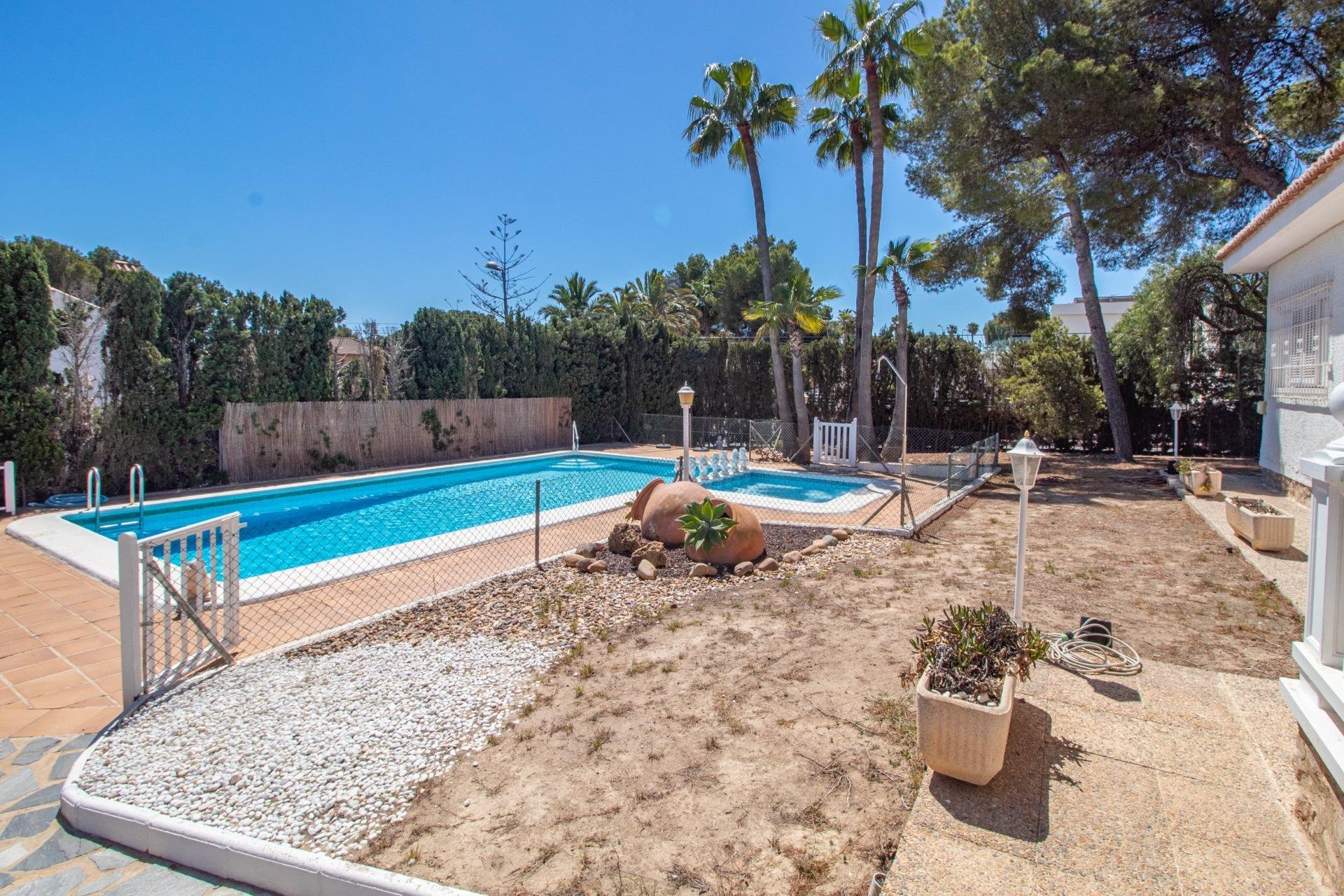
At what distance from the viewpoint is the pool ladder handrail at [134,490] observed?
8.71m

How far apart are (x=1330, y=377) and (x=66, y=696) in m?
13.3

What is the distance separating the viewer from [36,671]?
421cm

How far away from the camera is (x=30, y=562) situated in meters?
6.58

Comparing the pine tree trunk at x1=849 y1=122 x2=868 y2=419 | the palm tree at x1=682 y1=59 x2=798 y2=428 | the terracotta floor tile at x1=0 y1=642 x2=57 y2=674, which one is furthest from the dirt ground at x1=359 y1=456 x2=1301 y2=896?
the palm tree at x1=682 y1=59 x2=798 y2=428

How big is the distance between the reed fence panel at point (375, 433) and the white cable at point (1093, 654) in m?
13.7

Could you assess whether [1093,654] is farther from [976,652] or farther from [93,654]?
[93,654]

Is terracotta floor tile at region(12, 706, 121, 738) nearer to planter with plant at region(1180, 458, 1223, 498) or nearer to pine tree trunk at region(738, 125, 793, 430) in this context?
planter with plant at region(1180, 458, 1223, 498)

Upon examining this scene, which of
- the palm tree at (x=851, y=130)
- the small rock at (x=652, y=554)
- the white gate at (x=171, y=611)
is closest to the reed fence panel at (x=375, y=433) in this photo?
the white gate at (x=171, y=611)

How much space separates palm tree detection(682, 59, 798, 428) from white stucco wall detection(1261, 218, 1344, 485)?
905cm

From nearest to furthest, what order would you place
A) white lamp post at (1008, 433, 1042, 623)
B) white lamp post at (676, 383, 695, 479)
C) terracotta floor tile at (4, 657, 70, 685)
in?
1. terracotta floor tile at (4, 657, 70, 685)
2. white lamp post at (1008, 433, 1042, 623)
3. white lamp post at (676, 383, 695, 479)

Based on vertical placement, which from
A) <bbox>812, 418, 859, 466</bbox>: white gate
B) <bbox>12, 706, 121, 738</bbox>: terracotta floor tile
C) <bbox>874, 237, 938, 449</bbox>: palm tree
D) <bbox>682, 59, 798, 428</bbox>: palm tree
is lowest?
<bbox>12, 706, 121, 738</bbox>: terracotta floor tile

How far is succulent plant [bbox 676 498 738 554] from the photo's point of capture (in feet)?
21.8

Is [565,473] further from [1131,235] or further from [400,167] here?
[1131,235]

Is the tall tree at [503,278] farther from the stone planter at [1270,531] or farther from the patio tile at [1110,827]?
the patio tile at [1110,827]
